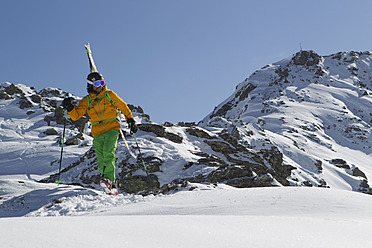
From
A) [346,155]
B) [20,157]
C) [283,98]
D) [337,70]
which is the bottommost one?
[346,155]

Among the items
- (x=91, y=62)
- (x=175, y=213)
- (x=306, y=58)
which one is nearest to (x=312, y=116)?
(x=306, y=58)

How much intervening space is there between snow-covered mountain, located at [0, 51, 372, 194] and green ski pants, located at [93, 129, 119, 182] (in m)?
1.41

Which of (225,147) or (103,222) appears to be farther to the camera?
(225,147)

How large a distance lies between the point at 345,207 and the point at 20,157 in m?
24.7

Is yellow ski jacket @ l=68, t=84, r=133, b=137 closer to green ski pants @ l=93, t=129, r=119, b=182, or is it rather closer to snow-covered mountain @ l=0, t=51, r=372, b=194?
green ski pants @ l=93, t=129, r=119, b=182

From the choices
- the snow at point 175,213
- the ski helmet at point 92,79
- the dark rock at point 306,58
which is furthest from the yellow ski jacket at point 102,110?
the dark rock at point 306,58

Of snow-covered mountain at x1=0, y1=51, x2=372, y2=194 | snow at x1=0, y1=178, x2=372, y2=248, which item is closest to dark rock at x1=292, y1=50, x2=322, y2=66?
snow-covered mountain at x1=0, y1=51, x2=372, y2=194

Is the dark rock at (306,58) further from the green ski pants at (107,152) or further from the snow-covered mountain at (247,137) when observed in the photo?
the green ski pants at (107,152)

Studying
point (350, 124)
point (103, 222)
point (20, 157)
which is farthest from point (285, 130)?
point (103, 222)

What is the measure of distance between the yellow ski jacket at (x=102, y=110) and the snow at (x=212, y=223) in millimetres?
1903

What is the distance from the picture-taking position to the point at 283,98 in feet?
174

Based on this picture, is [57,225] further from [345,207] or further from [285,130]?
[285,130]

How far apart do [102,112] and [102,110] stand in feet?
0.14

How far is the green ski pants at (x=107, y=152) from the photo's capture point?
249 inches
